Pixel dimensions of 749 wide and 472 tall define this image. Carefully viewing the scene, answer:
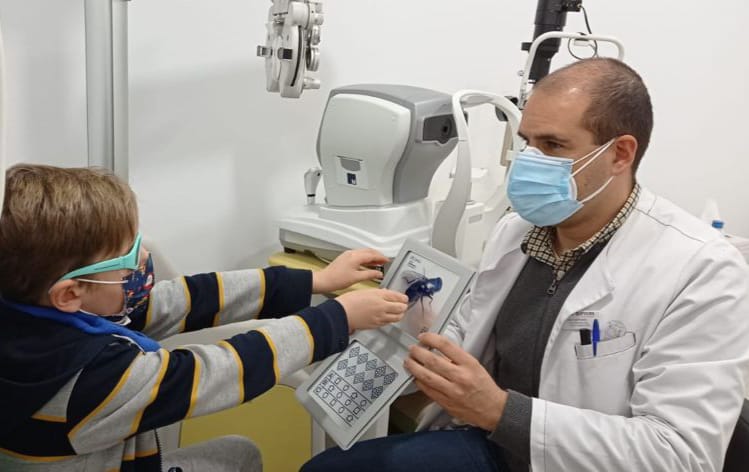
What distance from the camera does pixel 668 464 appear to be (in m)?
0.95

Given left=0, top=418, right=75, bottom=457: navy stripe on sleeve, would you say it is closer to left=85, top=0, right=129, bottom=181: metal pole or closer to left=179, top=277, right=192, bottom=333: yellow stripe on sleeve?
left=179, top=277, right=192, bottom=333: yellow stripe on sleeve

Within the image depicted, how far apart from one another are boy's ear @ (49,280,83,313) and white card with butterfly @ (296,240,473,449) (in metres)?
0.47

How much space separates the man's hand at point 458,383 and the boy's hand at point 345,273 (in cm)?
27

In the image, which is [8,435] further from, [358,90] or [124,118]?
[358,90]

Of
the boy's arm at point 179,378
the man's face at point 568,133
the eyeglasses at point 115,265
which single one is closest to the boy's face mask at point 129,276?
the eyeglasses at point 115,265

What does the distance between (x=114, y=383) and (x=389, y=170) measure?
96 centimetres

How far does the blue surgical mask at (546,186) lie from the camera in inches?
45.6

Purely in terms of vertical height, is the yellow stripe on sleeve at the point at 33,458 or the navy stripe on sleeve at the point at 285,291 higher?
the navy stripe on sleeve at the point at 285,291

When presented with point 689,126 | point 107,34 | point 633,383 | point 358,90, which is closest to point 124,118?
point 107,34

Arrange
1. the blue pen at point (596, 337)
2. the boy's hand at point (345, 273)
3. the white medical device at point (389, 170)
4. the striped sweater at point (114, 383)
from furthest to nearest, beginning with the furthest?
the white medical device at point (389, 170) < the boy's hand at point (345, 273) < the blue pen at point (596, 337) < the striped sweater at point (114, 383)

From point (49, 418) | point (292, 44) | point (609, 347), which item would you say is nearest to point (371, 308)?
point (609, 347)

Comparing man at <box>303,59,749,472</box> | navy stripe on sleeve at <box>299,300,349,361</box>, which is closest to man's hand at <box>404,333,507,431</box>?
man at <box>303,59,749,472</box>

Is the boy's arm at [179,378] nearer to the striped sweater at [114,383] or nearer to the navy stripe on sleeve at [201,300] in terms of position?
the striped sweater at [114,383]

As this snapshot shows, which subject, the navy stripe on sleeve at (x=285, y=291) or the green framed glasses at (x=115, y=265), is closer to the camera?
the green framed glasses at (x=115, y=265)
